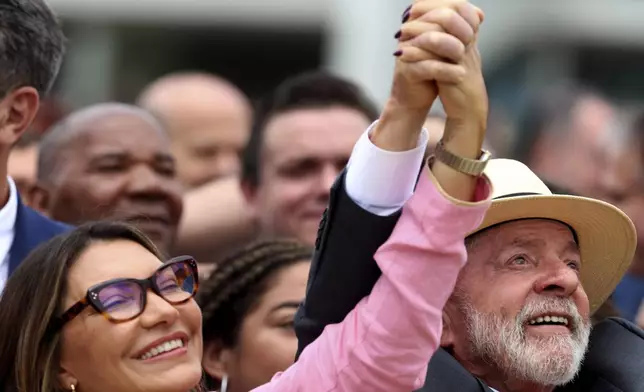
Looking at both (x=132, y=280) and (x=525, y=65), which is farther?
(x=525, y=65)

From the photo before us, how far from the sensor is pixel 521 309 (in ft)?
14.9

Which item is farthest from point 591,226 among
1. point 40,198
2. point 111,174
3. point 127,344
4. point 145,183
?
point 40,198

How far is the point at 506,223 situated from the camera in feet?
15.3

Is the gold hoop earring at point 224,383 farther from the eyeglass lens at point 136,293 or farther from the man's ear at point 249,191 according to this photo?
the man's ear at point 249,191

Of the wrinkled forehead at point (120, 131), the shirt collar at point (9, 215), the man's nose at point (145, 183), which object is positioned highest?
the shirt collar at point (9, 215)

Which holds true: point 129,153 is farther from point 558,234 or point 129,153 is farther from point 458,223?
point 458,223

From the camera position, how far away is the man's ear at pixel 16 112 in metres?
4.91

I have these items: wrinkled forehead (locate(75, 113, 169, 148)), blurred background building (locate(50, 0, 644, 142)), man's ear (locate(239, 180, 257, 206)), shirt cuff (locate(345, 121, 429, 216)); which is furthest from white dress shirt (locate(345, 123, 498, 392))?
blurred background building (locate(50, 0, 644, 142))

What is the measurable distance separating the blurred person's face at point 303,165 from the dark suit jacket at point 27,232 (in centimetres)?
162

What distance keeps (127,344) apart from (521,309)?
1093 mm

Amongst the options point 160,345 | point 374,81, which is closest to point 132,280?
point 160,345

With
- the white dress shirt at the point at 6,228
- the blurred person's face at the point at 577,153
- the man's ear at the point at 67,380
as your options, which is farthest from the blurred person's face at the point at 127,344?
the blurred person's face at the point at 577,153

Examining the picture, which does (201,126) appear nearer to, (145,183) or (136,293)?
(145,183)

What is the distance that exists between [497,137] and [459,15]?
6.77 meters
